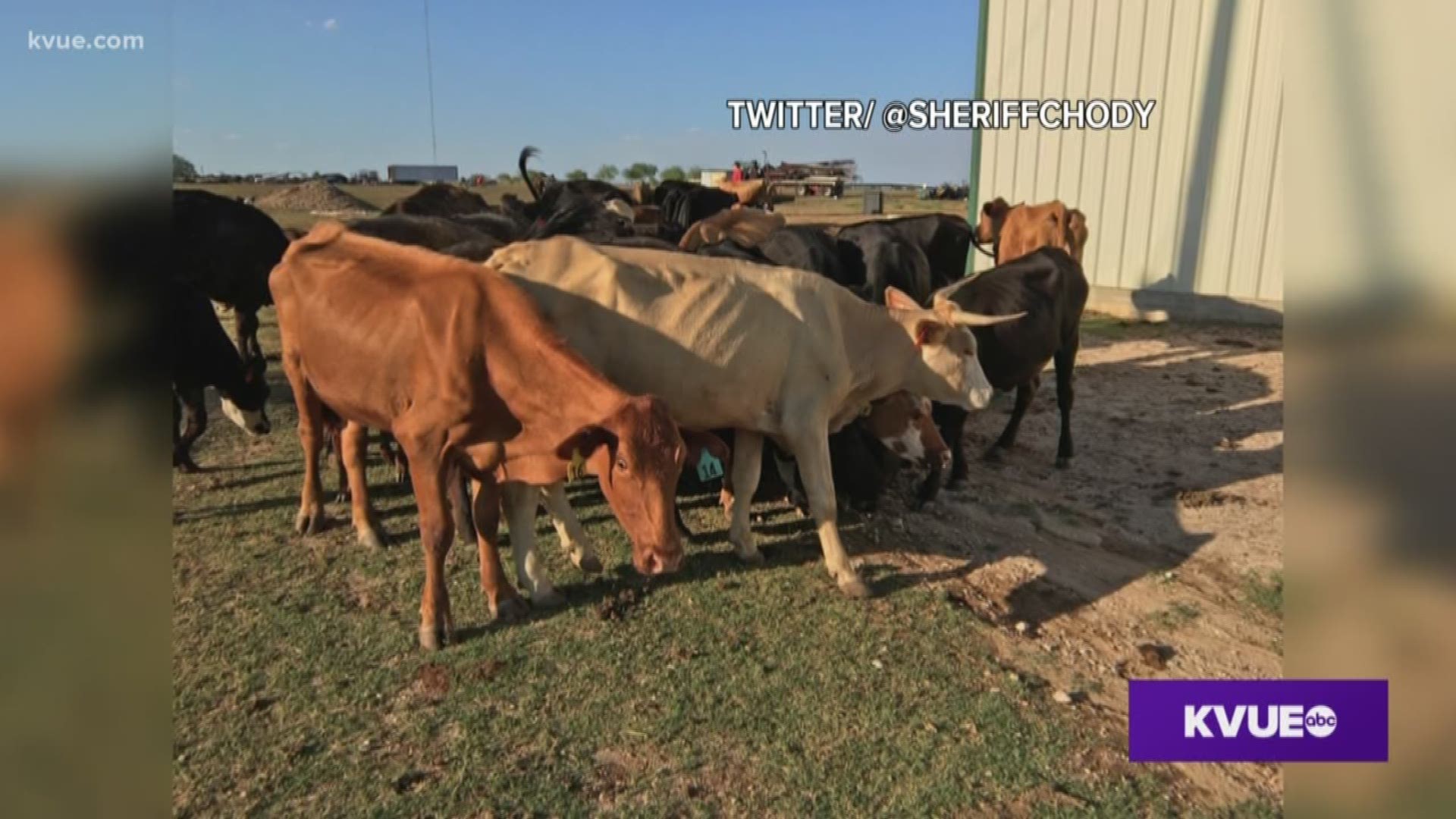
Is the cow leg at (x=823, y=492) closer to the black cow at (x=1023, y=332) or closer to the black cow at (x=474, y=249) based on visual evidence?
the black cow at (x=1023, y=332)

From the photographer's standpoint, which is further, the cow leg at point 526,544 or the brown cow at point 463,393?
the cow leg at point 526,544

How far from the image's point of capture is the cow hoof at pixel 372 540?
596 cm

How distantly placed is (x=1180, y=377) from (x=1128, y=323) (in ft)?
12.3

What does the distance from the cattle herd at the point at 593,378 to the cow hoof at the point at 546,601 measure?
0.4 inches

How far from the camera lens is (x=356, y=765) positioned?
3746 mm

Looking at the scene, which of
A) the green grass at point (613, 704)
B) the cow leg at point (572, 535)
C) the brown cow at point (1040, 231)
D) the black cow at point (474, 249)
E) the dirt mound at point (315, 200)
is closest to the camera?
the green grass at point (613, 704)

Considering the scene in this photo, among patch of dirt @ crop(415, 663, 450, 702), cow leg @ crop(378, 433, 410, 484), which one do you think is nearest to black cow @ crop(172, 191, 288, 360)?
cow leg @ crop(378, 433, 410, 484)

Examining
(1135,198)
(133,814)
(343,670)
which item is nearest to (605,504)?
(343,670)

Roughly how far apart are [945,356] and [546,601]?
299cm

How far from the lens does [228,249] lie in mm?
9656

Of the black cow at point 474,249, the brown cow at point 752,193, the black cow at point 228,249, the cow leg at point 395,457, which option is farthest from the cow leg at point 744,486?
the brown cow at point 752,193

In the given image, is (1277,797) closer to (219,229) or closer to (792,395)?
(792,395)

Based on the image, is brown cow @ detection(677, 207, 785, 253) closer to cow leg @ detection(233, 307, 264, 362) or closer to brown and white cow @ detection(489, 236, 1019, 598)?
brown and white cow @ detection(489, 236, 1019, 598)

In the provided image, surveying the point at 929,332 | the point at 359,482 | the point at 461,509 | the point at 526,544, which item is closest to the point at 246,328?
the point at 359,482
